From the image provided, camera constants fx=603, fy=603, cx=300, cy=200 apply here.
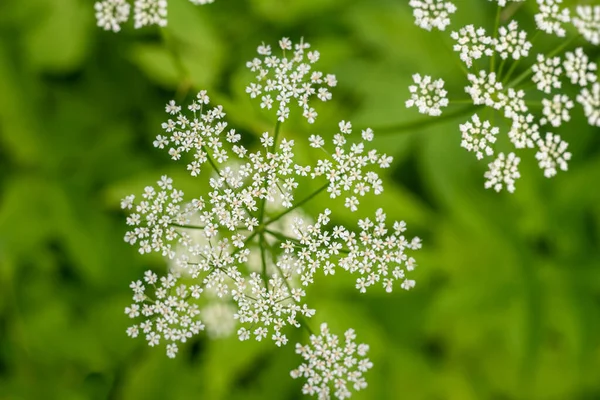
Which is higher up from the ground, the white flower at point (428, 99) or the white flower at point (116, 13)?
the white flower at point (116, 13)

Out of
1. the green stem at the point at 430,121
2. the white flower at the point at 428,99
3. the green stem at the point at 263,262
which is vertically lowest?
the green stem at the point at 263,262

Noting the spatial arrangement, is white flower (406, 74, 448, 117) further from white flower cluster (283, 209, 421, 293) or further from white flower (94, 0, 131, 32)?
white flower (94, 0, 131, 32)

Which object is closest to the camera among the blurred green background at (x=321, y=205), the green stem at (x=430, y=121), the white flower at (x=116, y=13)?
the green stem at (x=430, y=121)

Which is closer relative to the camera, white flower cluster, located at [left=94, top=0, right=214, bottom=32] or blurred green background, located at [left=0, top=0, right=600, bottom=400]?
white flower cluster, located at [left=94, top=0, right=214, bottom=32]

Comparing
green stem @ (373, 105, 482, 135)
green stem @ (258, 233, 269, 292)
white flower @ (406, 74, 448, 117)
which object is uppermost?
green stem @ (373, 105, 482, 135)

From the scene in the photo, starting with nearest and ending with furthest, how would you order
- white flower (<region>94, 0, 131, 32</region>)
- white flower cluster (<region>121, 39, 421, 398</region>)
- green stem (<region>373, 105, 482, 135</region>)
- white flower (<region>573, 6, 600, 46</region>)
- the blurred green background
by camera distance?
white flower cluster (<region>121, 39, 421, 398</region>), white flower (<region>573, 6, 600, 46</region>), green stem (<region>373, 105, 482, 135</region>), white flower (<region>94, 0, 131, 32</region>), the blurred green background

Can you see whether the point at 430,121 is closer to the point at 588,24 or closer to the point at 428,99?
the point at 428,99

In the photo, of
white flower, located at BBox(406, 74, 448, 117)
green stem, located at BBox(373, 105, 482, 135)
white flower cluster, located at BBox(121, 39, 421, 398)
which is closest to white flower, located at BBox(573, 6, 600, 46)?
green stem, located at BBox(373, 105, 482, 135)

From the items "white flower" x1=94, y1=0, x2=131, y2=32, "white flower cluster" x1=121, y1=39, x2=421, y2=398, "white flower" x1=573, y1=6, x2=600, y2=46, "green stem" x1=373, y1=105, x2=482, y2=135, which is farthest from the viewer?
"white flower" x1=94, y1=0, x2=131, y2=32

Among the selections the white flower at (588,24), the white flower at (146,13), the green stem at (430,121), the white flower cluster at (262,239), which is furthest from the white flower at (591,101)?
the white flower at (146,13)

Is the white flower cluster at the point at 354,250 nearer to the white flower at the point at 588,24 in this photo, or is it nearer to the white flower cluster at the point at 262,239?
the white flower cluster at the point at 262,239
